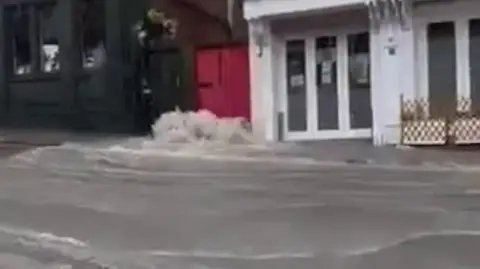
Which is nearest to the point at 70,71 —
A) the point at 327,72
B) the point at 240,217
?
the point at 327,72

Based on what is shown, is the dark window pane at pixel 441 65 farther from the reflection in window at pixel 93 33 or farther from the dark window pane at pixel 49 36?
the dark window pane at pixel 49 36

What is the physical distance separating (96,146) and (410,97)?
378 cm

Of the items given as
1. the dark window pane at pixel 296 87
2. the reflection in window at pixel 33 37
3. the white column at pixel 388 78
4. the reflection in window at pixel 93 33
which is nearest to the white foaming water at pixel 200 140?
the dark window pane at pixel 296 87

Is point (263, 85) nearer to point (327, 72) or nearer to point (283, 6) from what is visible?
point (327, 72)

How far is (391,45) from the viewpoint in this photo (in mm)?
11500

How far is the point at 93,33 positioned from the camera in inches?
562

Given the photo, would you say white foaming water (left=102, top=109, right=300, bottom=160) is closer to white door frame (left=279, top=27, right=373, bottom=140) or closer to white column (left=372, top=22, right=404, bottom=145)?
white door frame (left=279, top=27, right=373, bottom=140)

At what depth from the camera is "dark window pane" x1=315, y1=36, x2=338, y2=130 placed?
12.4 m

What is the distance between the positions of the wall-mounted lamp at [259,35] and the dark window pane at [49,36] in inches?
134

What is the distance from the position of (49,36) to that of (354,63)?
16.9ft

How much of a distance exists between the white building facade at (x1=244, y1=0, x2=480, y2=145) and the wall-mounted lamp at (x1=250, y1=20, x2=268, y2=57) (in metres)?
0.01

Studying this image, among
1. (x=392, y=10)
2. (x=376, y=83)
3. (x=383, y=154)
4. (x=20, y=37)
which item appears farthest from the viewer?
(x=20, y=37)

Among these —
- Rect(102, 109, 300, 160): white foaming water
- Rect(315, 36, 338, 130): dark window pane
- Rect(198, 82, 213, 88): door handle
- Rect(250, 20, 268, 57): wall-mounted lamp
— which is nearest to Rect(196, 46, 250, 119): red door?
Rect(198, 82, 213, 88): door handle

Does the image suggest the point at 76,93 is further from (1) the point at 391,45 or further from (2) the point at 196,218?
(2) the point at 196,218
